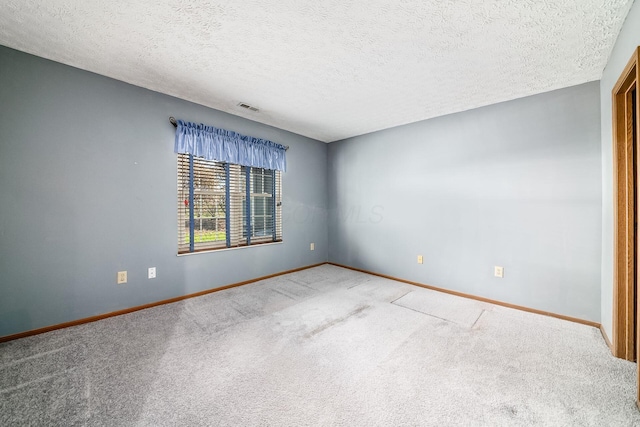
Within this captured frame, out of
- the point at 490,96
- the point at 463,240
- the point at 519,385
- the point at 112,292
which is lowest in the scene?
the point at 519,385

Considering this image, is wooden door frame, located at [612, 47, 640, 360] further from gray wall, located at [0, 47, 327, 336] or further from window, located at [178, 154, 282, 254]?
gray wall, located at [0, 47, 327, 336]

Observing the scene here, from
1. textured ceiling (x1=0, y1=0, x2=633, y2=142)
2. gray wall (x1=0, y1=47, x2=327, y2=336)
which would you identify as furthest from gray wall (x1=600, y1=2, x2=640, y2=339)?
gray wall (x1=0, y1=47, x2=327, y2=336)

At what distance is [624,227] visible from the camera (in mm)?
1804

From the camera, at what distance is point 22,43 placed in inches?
76.5

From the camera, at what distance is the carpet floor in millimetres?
1312

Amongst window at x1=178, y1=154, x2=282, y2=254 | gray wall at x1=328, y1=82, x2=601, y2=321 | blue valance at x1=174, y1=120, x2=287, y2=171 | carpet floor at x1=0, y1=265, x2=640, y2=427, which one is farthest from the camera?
window at x1=178, y1=154, x2=282, y2=254

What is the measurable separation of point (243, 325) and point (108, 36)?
2599mm

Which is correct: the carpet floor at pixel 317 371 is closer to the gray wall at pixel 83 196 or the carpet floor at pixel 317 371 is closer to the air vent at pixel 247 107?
the gray wall at pixel 83 196

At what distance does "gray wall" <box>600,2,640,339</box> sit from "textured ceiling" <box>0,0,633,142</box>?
0.12m

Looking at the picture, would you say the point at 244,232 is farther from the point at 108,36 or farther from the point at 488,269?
the point at 488,269

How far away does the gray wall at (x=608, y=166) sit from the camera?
1751mm

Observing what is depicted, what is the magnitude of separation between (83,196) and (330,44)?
2.65 metres

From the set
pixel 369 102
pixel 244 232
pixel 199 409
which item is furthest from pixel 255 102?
pixel 199 409

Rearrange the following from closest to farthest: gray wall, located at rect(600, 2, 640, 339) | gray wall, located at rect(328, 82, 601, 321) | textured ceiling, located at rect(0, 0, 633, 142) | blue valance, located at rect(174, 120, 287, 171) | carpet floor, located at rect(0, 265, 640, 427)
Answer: carpet floor, located at rect(0, 265, 640, 427) → textured ceiling, located at rect(0, 0, 633, 142) → gray wall, located at rect(600, 2, 640, 339) → gray wall, located at rect(328, 82, 601, 321) → blue valance, located at rect(174, 120, 287, 171)
